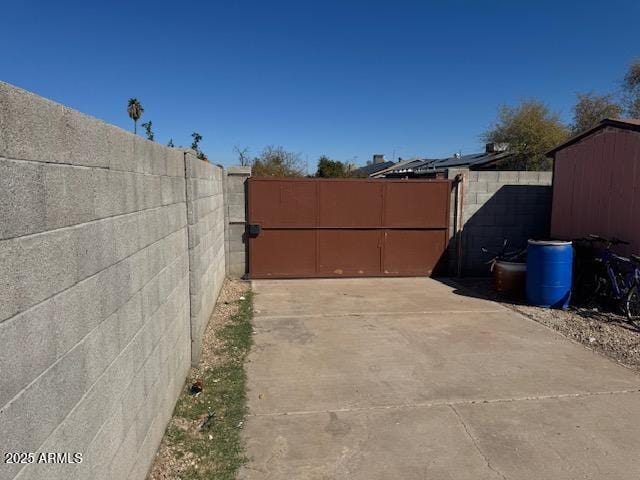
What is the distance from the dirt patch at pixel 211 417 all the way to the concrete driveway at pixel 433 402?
0.14 metres

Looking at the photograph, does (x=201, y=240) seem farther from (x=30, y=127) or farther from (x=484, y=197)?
(x=484, y=197)

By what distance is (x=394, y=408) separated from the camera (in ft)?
13.2

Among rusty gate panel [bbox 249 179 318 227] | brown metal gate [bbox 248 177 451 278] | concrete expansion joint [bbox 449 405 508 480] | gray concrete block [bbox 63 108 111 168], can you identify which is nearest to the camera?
gray concrete block [bbox 63 108 111 168]

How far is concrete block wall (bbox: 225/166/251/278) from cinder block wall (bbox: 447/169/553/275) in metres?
4.39

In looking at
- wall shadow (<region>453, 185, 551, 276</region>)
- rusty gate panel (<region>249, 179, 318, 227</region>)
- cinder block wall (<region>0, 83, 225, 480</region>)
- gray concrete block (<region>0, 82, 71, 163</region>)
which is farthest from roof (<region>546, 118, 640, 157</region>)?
gray concrete block (<region>0, 82, 71, 163</region>)

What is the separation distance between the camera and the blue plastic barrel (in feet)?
23.9

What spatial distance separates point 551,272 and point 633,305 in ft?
3.76

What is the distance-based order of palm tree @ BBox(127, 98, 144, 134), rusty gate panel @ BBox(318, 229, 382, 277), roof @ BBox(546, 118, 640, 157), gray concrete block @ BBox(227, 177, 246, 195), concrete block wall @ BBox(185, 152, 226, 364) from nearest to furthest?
concrete block wall @ BBox(185, 152, 226, 364) → roof @ BBox(546, 118, 640, 157) → gray concrete block @ BBox(227, 177, 246, 195) → rusty gate panel @ BBox(318, 229, 382, 277) → palm tree @ BBox(127, 98, 144, 134)

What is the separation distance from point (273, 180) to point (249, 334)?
4.22 metres

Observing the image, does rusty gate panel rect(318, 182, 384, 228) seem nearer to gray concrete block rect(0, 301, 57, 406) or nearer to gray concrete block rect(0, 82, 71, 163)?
gray concrete block rect(0, 82, 71, 163)

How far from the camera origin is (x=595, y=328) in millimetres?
6422

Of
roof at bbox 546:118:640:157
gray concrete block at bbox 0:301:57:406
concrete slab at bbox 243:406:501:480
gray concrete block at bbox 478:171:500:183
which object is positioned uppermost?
roof at bbox 546:118:640:157

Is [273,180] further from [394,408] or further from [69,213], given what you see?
[69,213]

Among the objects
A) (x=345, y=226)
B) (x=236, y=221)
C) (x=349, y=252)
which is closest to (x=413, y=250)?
(x=349, y=252)
